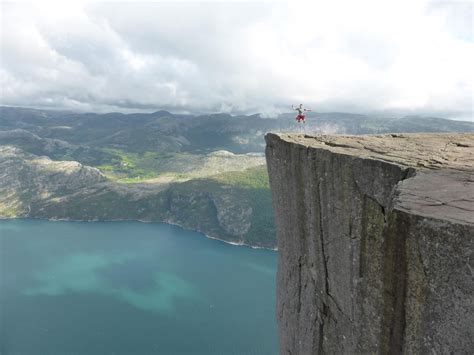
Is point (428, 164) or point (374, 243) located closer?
point (374, 243)

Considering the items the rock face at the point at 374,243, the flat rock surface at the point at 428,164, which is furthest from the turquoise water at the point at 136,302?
the flat rock surface at the point at 428,164

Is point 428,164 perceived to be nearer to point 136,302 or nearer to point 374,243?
point 374,243

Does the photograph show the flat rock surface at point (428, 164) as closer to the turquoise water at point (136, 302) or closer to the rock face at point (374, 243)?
the rock face at point (374, 243)

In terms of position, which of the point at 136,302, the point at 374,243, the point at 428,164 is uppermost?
the point at 428,164

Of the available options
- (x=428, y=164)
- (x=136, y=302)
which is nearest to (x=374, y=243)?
(x=428, y=164)

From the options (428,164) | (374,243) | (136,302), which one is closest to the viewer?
(374,243)

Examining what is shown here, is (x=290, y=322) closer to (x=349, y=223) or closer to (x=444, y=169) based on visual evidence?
(x=349, y=223)
